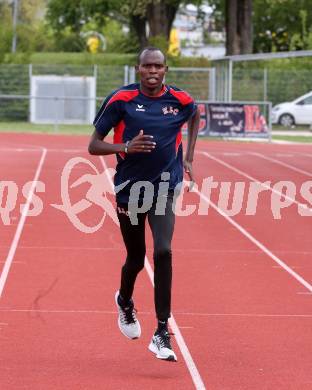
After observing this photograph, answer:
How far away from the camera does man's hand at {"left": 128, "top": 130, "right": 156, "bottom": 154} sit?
24.1ft

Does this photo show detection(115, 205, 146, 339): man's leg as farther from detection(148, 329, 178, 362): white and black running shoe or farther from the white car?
the white car

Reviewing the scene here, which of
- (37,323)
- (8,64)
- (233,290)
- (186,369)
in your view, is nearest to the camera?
(186,369)

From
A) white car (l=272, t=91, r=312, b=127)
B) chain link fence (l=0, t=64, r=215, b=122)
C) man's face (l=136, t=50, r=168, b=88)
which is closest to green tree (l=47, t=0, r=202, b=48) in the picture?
chain link fence (l=0, t=64, r=215, b=122)

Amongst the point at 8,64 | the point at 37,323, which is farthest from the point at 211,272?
the point at 8,64

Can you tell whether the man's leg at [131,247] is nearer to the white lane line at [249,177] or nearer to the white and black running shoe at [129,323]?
the white and black running shoe at [129,323]

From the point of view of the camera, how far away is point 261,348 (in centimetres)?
820

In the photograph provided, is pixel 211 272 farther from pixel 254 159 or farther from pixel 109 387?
pixel 254 159

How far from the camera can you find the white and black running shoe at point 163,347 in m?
7.54

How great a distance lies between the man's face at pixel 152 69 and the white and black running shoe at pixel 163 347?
57.3 inches

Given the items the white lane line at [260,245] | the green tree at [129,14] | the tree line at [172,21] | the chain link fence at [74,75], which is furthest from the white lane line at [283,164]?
the green tree at [129,14]

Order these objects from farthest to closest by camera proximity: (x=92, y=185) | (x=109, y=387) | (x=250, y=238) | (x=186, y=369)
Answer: (x=92, y=185) < (x=250, y=238) < (x=186, y=369) < (x=109, y=387)

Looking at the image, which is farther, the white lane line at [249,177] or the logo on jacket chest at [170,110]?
the white lane line at [249,177]

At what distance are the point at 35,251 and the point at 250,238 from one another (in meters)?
2.74

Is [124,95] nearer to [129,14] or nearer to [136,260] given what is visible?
[136,260]
